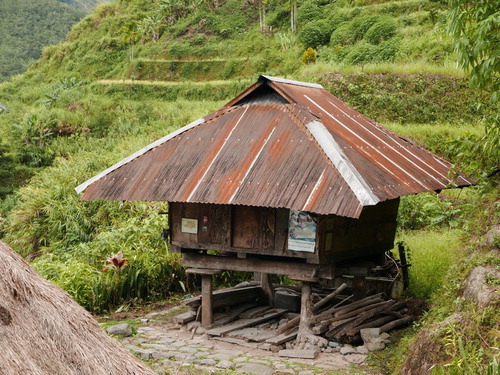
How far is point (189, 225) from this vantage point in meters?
9.69

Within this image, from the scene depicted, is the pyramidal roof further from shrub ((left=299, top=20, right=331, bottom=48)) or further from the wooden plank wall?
shrub ((left=299, top=20, right=331, bottom=48))

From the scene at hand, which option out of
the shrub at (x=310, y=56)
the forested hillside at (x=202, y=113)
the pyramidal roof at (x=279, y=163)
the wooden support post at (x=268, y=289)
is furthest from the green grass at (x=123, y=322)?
the shrub at (x=310, y=56)

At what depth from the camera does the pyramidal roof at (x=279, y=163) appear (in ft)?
27.1

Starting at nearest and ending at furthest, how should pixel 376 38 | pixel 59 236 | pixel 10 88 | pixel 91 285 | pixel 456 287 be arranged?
1. pixel 456 287
2. pixel 91 285
3. pixel 59 236
4. pixel 376 38
5. pixel 10 88

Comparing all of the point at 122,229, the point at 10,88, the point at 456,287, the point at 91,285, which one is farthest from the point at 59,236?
the point at 10,88

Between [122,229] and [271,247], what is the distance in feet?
18.1

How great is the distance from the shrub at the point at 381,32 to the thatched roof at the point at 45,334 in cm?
2180

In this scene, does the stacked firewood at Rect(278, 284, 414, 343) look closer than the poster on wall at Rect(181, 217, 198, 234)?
Yes

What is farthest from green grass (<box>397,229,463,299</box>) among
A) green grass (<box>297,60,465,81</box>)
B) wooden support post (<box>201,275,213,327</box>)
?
green grass (<box>297,60,465,81</box>)

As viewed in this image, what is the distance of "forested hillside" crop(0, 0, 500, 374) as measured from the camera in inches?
353

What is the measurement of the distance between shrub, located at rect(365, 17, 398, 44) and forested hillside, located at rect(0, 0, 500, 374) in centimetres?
5

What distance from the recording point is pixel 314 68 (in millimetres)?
21984

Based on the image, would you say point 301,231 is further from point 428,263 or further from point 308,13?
point 308,13

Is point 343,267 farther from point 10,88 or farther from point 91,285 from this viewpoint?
point 10,88
